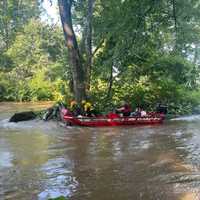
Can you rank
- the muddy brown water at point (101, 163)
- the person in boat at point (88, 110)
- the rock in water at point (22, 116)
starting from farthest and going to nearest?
the rock in water at point (22, 116) < the person in boat at point (88, 110) < the muddy brown water at point (101, 163)

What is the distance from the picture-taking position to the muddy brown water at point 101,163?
336 inches

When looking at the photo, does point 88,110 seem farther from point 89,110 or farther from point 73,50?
point 73,50

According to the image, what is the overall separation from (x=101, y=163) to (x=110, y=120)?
802 cm

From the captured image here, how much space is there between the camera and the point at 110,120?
755 inches

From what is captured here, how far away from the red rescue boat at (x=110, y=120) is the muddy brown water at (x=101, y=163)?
0.64 m

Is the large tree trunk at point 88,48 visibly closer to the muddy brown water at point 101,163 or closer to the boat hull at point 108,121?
the boat hull at point 108,121

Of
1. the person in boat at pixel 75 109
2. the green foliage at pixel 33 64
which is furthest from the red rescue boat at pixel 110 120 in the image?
the green foliage at pixel 33 64

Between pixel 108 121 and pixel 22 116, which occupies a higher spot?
pixel 22 116

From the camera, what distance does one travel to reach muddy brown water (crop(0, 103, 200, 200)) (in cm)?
854

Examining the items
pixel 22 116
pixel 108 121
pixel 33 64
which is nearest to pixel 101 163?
pixel 108 121

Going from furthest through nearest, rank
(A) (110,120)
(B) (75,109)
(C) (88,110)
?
1. (B) (75,109)
2. (C) (88,110)
3. (A) (110,120)

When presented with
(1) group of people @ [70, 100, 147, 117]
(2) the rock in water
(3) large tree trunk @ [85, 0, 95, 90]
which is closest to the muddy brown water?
(1) group of people @ [70, 100, 147, 117]

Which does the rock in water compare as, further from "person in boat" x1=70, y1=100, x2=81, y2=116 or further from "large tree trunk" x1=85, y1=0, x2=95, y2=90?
"large tree trunk" x1=85, y1=0, x2=95, y2=90

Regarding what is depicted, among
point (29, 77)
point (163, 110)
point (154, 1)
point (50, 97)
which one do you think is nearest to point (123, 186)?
point (154, 1)
